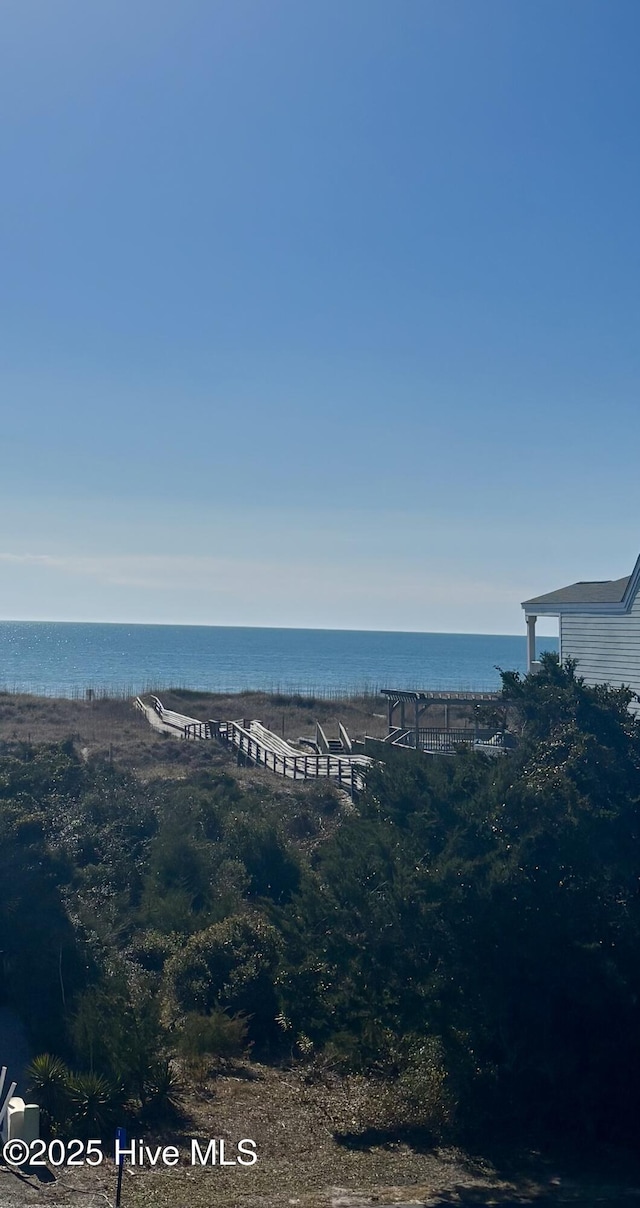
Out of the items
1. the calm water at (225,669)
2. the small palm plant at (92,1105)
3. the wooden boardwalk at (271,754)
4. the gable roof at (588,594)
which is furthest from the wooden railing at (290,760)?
the calm water at (225,669)

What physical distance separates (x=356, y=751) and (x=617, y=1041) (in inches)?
923

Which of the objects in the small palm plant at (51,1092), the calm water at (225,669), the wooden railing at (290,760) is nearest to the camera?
the small palm plant at (51,1092)

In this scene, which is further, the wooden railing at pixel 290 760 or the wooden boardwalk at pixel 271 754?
the wooden boardwalk at pixel 271 754

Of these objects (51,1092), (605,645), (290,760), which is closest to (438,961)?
(51,1092)

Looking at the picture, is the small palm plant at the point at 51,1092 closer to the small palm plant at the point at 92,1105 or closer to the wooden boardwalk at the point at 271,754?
the small palm plant at the point at 92,1105

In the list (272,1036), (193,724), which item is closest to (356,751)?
(193,724)

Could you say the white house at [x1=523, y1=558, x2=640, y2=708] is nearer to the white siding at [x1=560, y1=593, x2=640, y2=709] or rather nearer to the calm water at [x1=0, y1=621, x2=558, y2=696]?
the white siding at [x1=560, y1=593, x2=640, y2=709]

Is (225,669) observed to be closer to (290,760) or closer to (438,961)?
(290,760)

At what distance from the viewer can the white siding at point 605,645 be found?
16.9 metres

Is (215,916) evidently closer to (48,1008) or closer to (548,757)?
(48,1008)

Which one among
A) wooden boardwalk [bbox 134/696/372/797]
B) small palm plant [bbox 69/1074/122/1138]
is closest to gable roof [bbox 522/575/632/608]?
wooden boardwalk [bbox 134/696/372/797]

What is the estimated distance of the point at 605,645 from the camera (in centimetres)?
1780

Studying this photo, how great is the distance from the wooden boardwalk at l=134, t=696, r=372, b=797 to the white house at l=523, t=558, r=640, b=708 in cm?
512

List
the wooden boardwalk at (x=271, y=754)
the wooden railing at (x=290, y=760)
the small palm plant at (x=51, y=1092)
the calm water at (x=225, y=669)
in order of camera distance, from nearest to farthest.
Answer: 1. the small palm plant at (x=51, y=1092)
2. the wooden railing at (x=290, y=760)
3. the wooden boardwalk at (x=271, y=754)
4. the calm water at (x=225, y=669)
